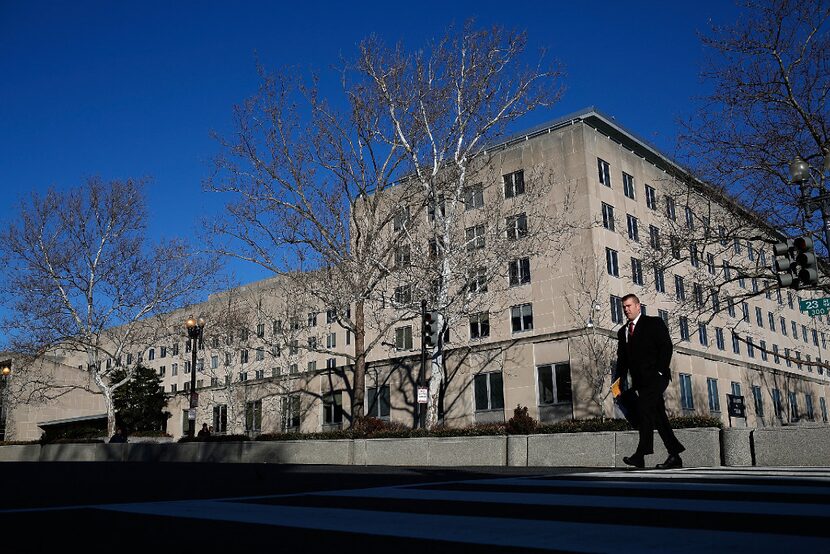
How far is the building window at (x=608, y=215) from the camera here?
39156 millimetres

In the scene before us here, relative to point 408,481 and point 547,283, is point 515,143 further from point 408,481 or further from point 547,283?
point 408,481

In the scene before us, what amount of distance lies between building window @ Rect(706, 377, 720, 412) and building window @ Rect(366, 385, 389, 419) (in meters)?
20.1

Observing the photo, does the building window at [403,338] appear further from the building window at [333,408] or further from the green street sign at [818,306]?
the green street sign at [818,306]

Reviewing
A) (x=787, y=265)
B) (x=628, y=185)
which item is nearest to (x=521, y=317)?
(x=628, y=185)

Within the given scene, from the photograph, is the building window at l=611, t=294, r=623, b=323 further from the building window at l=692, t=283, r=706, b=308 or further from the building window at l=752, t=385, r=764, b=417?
the building window at l=752, t=385, r=764, b=417

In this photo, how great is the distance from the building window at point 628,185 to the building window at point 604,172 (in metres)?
1.99

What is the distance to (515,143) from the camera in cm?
4225

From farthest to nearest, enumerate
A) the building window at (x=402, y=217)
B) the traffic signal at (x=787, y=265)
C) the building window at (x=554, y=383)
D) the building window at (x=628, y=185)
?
1. the building window at (x=628, y=185)
2. the building window at (x=554, y=383)
3. the building window at (x=402, y=217)
4. the traffic signal at (x=787, y=265)

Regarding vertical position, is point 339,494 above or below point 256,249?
below

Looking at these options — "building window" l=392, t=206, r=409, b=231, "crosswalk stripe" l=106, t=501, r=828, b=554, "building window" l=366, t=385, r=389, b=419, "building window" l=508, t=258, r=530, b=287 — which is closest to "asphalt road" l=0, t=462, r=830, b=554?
"crosswalk stripe" l=106, t=501, r=828, b=554

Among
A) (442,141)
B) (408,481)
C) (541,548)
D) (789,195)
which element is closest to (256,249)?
(442,141)

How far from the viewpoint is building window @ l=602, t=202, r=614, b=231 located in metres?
39.2

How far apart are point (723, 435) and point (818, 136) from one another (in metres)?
12.4

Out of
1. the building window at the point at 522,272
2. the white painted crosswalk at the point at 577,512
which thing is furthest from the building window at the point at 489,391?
the white painted crosswalk at the point at 577,512
